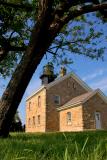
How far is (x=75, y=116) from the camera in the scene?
4912cm

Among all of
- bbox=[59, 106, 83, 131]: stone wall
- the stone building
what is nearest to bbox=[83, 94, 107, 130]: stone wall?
the stone building

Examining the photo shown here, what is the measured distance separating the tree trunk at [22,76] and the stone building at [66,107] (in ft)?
110

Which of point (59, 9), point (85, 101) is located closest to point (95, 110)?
point (85, 101)

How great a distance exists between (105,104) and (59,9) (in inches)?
1614

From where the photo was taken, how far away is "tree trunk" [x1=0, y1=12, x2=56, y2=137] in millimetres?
9812

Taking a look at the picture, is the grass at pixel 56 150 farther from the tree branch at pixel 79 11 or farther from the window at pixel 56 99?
the window at pixel 56 99

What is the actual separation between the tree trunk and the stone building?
3359cm

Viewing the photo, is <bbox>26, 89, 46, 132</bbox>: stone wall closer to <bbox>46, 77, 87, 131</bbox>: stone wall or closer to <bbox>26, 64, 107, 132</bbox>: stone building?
<bbox>26, 64, 107, 132</bbox>: stone building

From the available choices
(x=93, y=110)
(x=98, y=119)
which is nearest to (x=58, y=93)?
(x=93, y=110)

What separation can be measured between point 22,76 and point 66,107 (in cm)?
4270

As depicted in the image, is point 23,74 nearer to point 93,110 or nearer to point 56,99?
point 93,110

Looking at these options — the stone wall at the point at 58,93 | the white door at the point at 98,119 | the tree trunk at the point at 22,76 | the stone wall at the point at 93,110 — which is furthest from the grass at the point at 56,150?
the stone wall at the point at 58,93

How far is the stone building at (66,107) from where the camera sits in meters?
48.0

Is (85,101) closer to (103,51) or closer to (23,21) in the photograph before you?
(103,51)
